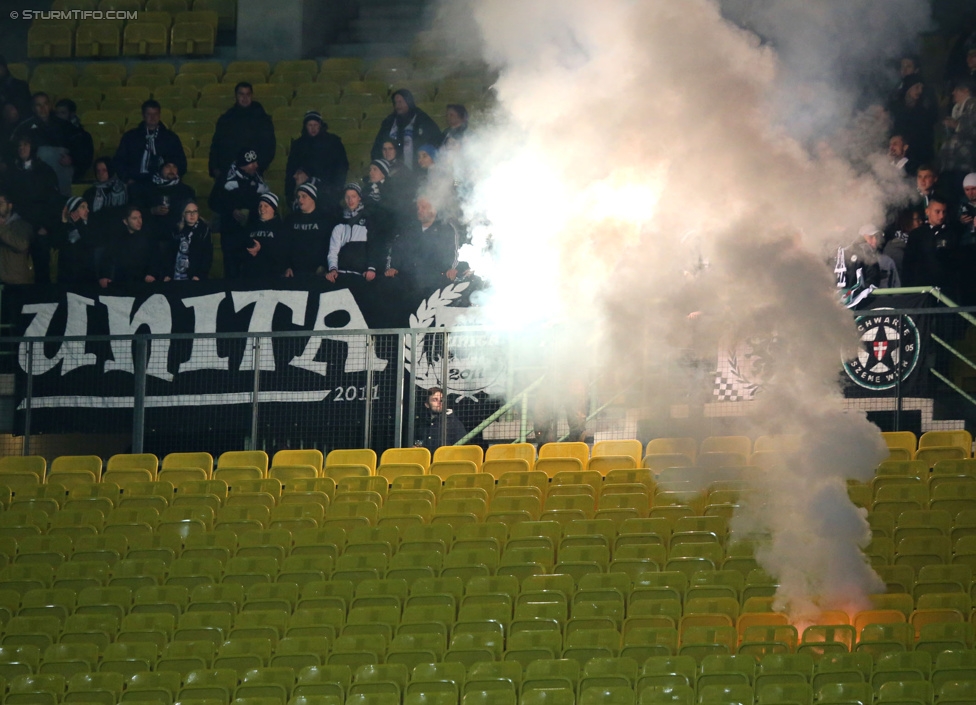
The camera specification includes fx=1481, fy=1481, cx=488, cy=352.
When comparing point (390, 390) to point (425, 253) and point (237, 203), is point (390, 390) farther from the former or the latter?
point (237, 203)

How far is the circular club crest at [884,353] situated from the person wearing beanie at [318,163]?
6.02 meters

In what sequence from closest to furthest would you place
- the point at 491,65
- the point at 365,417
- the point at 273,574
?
the point at 273,574 → the point at 365,417 → the point at 491,65

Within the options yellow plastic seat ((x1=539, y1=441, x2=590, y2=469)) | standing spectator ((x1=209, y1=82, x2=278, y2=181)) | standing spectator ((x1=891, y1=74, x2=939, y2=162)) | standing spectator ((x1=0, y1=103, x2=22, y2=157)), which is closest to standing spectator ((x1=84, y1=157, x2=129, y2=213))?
standing spectator ((x1=209, y1=82, x2=278, y2=181))

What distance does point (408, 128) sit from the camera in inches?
634

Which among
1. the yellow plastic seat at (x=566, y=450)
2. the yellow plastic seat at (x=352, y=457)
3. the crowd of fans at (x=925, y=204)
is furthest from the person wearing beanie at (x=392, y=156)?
the crowd of fans at (x=925, y=204)

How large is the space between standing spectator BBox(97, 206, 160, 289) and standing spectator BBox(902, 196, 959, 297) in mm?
7488

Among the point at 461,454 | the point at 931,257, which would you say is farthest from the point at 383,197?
the point at 931,257

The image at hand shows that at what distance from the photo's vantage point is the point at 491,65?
1684 centimetres

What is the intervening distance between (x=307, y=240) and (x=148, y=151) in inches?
123

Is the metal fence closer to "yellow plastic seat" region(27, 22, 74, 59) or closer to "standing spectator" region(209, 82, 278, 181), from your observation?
"standing spectator" region(209, 82, 278, 181)

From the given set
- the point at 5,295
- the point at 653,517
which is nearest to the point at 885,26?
the point at 653,517

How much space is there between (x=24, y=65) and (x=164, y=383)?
312 inches

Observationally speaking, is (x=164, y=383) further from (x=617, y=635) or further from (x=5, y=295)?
(x=617, y=635)

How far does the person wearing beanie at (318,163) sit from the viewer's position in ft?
52.6
